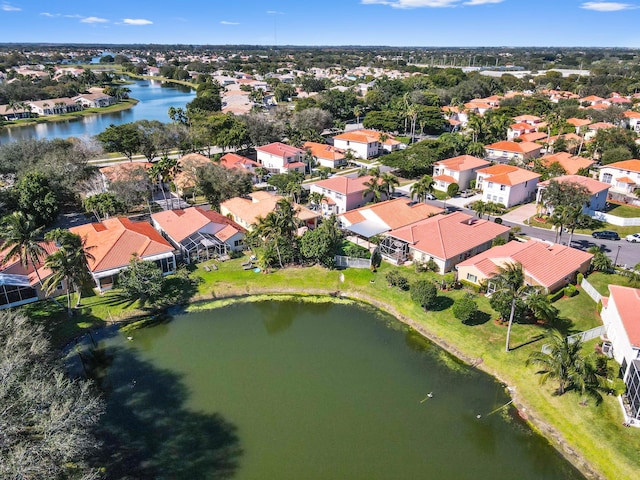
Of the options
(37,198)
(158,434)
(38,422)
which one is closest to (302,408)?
(158,434)

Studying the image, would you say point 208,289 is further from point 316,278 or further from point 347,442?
point 347,442

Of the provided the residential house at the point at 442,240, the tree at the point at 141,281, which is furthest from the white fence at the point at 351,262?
the tree at the point at 141,281

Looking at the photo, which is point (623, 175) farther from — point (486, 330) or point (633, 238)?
point (486, 330)

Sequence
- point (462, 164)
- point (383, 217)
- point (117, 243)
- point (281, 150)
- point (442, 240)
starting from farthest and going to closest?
1. point (281, 150)
2. point (462, 164)
3. point (383, 217)
4. point (442, 240)
5. point (117, 243)

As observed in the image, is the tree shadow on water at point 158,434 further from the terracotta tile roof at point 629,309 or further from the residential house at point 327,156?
the residential house at point 327,156

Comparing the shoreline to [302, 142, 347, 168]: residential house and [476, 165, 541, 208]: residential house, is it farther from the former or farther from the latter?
[302, 142, 347, 168]: residential house

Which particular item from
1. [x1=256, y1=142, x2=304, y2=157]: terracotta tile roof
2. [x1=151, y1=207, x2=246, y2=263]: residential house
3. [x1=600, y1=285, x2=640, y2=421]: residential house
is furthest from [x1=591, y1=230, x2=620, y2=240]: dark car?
[x1=256, y1=142, x2=304, y2=157]: terracotta tile roof

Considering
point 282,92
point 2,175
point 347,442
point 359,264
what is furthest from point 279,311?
point 282,92
